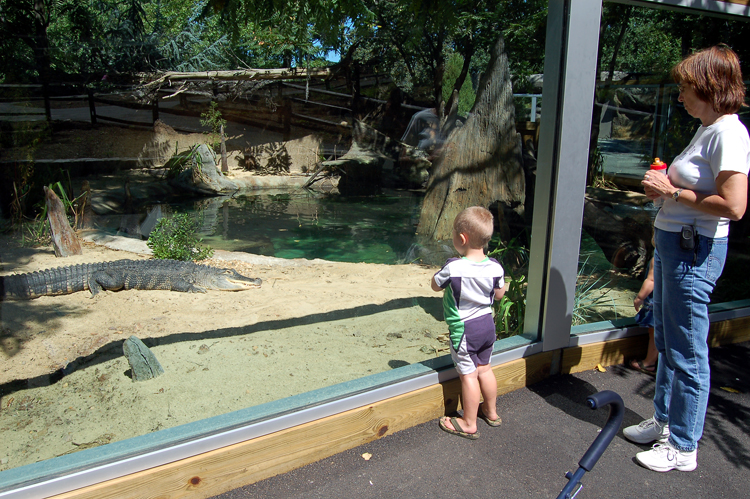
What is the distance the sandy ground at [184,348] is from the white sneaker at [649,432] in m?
1.05

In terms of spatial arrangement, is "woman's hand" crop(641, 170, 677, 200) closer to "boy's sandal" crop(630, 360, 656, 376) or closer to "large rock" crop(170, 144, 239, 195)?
"boy's sandal" crop(630, 360, 656, 376)

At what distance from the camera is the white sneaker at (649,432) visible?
1.84m

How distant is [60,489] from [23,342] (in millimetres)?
2425

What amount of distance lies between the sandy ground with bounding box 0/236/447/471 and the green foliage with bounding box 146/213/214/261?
3.95ft

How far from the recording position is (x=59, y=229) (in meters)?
5.24

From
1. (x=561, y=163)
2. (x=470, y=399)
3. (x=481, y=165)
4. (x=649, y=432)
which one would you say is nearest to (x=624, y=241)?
(x=561, y=163)

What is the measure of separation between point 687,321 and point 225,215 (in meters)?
7.42

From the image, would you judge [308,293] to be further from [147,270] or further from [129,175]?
[129,175]

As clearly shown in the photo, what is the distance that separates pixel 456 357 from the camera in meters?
1.89

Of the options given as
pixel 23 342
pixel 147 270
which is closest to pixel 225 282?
pixel 147 270

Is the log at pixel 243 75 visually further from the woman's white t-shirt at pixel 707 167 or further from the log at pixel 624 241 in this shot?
the woman's white t-shirt at pixel 707 167

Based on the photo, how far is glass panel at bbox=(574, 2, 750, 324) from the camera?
2.48m

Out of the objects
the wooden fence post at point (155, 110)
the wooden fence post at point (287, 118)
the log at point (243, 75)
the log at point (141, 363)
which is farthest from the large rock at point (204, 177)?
the log at point (141, 363)

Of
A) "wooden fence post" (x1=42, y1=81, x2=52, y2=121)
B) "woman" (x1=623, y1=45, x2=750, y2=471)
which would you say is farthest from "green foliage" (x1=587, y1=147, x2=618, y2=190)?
"wooden fence post" (x1=42, y1=81, x2=52, y2=121)
